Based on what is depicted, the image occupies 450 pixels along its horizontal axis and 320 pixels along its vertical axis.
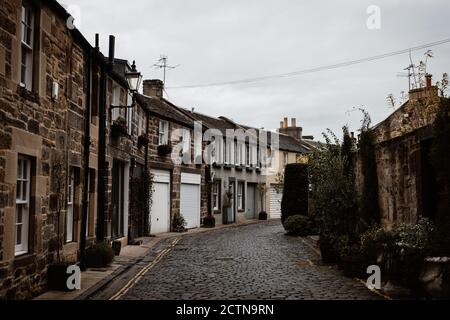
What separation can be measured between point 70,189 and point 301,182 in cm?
1371

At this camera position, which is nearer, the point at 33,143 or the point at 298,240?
the point at 33,143

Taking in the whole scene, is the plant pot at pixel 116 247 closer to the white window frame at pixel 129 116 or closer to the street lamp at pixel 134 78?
the white window frame at pixel 129 116

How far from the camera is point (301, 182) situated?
23.0 m

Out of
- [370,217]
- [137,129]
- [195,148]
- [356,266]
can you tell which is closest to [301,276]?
[356,266]

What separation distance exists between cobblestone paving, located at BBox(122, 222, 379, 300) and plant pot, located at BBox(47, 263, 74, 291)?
49.1 inches

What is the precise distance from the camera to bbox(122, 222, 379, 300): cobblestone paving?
879 centimetres

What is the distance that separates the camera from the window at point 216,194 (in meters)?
29.0

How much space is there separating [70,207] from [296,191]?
13.6 metres

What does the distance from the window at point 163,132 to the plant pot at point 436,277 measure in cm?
1621

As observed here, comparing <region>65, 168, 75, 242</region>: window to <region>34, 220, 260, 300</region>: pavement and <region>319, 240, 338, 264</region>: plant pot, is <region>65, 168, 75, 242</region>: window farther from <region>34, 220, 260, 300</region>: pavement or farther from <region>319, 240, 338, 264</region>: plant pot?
<region>319, 240, 338, 264</region>: plant pot

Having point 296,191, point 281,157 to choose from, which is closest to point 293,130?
point 281,157

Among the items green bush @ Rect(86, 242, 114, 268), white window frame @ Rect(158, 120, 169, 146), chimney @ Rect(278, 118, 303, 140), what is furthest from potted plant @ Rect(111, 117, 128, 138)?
chimney @ Rect(278, 118, 303, 140)

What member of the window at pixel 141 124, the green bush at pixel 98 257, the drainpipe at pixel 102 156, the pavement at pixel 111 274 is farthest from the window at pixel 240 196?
the green bush at pixel 98 257
